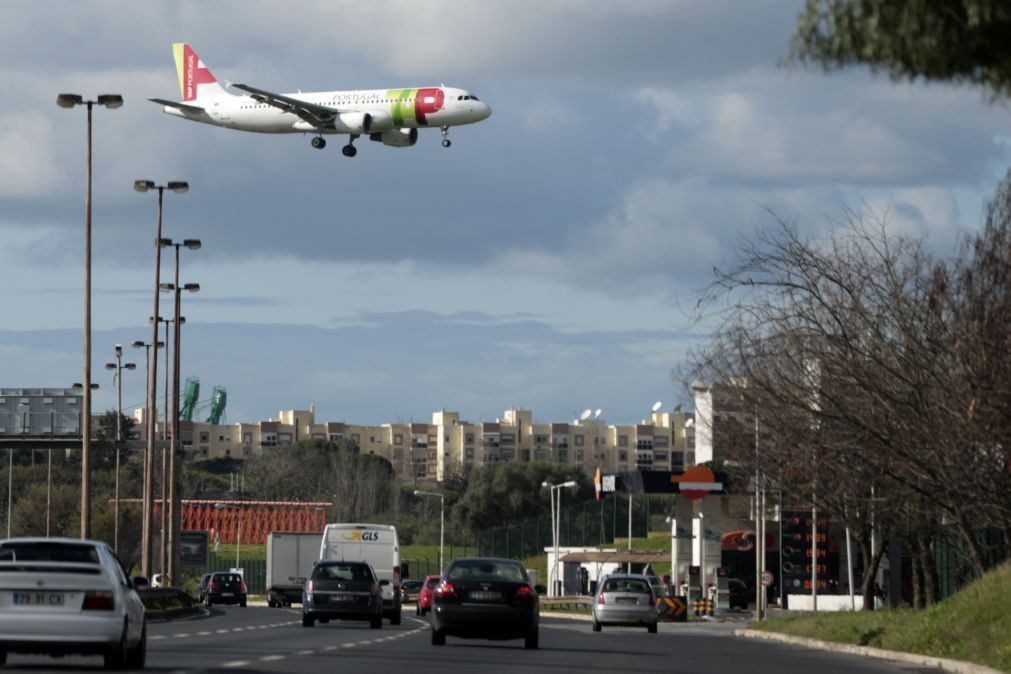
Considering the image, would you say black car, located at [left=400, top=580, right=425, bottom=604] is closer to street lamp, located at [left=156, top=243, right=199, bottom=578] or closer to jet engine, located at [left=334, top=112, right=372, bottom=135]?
street lamp, located at [left=156, top=243, right=199, bottom=578]

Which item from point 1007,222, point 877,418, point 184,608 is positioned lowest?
point 184,608

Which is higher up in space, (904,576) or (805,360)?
(805,360)

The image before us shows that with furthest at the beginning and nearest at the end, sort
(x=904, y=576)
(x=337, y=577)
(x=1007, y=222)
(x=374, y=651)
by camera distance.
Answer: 1. (x=904, y=576)
2. (x=337, y=577)
3. (x=1007, y=222)
4. (x=374, y=651)

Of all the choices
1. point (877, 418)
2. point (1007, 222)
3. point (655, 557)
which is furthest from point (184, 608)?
point (655, 557)

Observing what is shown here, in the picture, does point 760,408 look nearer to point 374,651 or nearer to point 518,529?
point 374,651

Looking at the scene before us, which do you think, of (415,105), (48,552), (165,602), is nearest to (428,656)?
(48,552)

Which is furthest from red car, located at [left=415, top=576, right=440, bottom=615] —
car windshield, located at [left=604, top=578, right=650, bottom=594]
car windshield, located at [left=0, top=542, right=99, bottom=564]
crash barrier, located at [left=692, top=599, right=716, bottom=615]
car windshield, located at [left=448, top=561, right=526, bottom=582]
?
car windshield, located at [left=0, top=542, right=99, bottom=564]

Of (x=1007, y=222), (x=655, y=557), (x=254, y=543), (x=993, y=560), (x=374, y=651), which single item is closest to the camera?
(x=374, y=651)

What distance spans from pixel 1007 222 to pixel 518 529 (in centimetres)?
9136

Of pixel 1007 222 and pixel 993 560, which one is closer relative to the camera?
pixel 1007 222

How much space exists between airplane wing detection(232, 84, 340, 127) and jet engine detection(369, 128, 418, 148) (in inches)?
74.8

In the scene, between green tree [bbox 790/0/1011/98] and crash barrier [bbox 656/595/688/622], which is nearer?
green tree [bbox 790/0/1011/98]

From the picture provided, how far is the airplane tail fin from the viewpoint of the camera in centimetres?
8975

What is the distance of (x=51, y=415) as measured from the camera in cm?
7756
